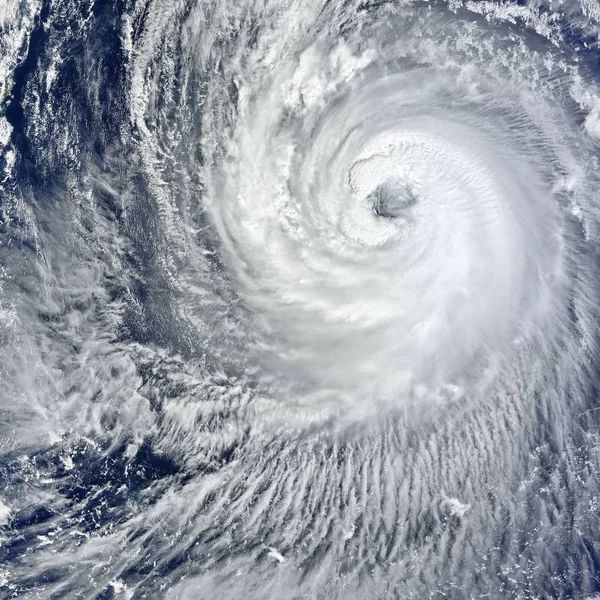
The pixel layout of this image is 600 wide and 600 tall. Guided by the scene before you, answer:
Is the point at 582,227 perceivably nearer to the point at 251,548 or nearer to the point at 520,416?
the point at 520,416

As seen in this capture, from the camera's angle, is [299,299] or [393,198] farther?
[393,198]

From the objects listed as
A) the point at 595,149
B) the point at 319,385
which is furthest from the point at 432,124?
the point at 319,385

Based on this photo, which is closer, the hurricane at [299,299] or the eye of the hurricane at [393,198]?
the hurricane at [299,299]

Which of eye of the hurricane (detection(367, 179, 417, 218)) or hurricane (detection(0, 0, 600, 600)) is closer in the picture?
hurricane (detection(0, 0, 600, 600))

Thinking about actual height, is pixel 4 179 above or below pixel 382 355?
above
